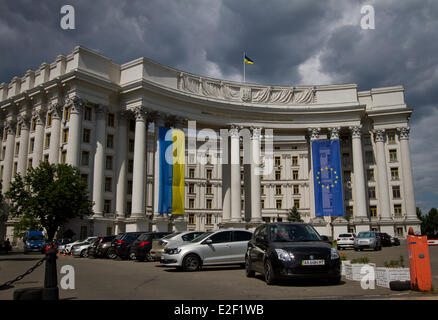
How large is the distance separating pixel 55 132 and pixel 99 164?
5.99 meters

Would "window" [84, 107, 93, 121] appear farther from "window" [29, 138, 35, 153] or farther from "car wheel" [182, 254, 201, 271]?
"car wheel" [182, 254, 201, 271]

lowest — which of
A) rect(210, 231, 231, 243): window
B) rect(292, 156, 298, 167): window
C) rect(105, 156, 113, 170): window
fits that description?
rect(210, 231, 231, 243): window

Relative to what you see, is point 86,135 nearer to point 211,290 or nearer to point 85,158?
point 85,158

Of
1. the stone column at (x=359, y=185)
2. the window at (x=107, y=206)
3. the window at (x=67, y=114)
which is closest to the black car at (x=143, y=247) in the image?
the window at (x=107, y=206)

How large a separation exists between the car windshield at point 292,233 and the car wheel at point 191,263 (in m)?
5.15

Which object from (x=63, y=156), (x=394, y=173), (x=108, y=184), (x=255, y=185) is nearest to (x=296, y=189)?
(x=394, y=173)

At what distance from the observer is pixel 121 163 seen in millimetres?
45031

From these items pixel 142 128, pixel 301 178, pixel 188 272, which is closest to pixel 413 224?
pixel 301 178

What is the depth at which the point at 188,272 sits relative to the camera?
52.8 ft

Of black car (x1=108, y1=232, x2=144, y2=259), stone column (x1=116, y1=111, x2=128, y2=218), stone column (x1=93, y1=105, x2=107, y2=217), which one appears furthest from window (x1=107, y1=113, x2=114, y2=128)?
black car (x1=108, y1=232, x2=144, y2=259)

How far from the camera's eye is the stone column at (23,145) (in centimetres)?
4716

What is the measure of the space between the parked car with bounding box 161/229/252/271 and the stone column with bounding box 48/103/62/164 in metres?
29.8

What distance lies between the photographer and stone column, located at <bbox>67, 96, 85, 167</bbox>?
40.3 meters
